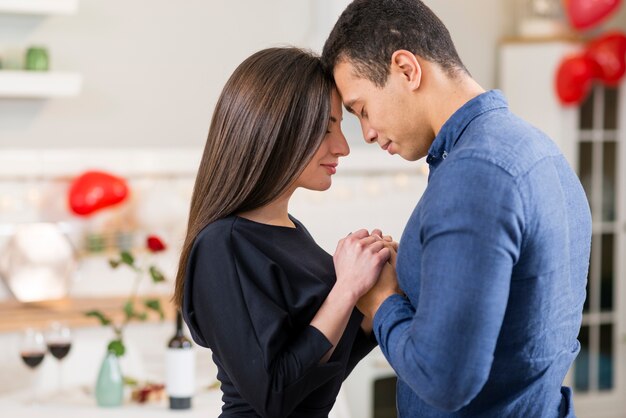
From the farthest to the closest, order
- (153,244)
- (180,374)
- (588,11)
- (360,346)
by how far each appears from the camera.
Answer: (588,11) < (153,244) < (180,374) < (360,346)

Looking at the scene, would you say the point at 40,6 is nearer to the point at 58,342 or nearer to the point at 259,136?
the point at 58,342

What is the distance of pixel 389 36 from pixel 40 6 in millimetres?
2811

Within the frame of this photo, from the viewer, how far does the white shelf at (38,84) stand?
385 centimetres

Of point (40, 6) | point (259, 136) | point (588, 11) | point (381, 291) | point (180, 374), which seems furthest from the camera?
point (588, 11)

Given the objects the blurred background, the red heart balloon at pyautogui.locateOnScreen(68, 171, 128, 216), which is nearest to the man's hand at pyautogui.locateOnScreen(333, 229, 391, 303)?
the blurred background

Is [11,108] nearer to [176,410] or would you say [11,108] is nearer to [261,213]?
[176,410]

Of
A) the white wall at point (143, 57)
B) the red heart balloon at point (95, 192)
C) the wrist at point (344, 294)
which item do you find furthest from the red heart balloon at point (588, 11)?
the wrist at point (344, 294)

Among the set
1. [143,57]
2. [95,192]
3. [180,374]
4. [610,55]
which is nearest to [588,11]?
[610,55]

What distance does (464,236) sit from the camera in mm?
1148

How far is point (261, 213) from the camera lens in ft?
5.41

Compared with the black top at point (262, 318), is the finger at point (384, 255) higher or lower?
higher

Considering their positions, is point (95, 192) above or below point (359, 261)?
below

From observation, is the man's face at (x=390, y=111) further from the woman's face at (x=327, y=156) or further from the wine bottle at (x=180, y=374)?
the wine bottle at (x=180, y=374)

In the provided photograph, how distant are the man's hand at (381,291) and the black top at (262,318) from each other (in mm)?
86
